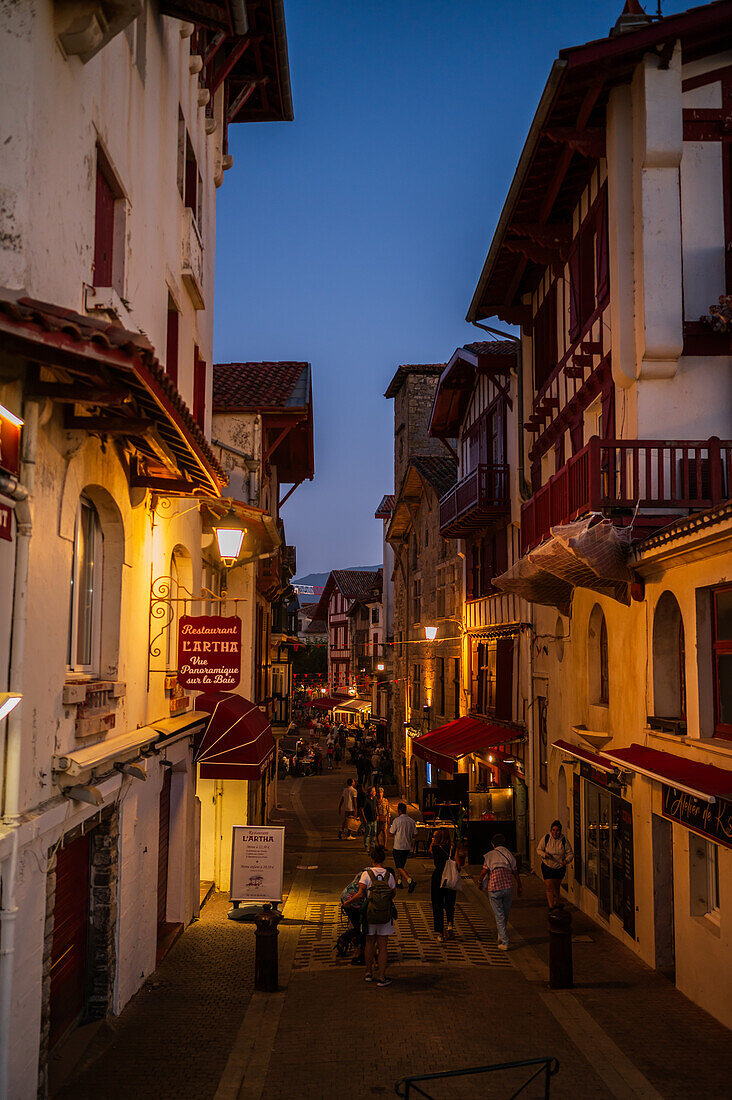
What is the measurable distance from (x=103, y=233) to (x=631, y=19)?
9197mm

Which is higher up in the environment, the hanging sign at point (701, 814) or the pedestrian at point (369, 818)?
the hanging sign at point (701, 814)

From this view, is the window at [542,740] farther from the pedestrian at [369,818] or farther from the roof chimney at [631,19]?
the roof chimney at [631,19]

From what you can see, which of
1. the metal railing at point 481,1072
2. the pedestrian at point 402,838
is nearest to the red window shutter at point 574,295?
the pedestrian at point 402,838

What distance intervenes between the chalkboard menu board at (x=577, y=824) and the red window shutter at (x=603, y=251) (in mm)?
7704

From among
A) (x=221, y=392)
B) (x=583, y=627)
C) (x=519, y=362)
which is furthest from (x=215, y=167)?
(x=583, y=627)

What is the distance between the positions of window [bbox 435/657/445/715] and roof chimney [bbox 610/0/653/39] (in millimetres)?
19524

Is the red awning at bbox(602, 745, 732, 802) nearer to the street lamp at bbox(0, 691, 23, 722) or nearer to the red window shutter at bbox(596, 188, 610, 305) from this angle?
the street lamp at bbox(0, 691, 23, 722)

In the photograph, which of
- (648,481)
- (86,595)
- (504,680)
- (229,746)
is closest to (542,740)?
A: (504,680)

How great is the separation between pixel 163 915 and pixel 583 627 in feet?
25.4

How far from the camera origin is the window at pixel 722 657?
1001 centimetres

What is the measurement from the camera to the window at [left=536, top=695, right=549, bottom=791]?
61.2ft

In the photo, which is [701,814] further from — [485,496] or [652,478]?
[485,496]

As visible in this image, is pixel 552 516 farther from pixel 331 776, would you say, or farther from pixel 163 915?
pixel 331 776

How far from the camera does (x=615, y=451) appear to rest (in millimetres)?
13008
